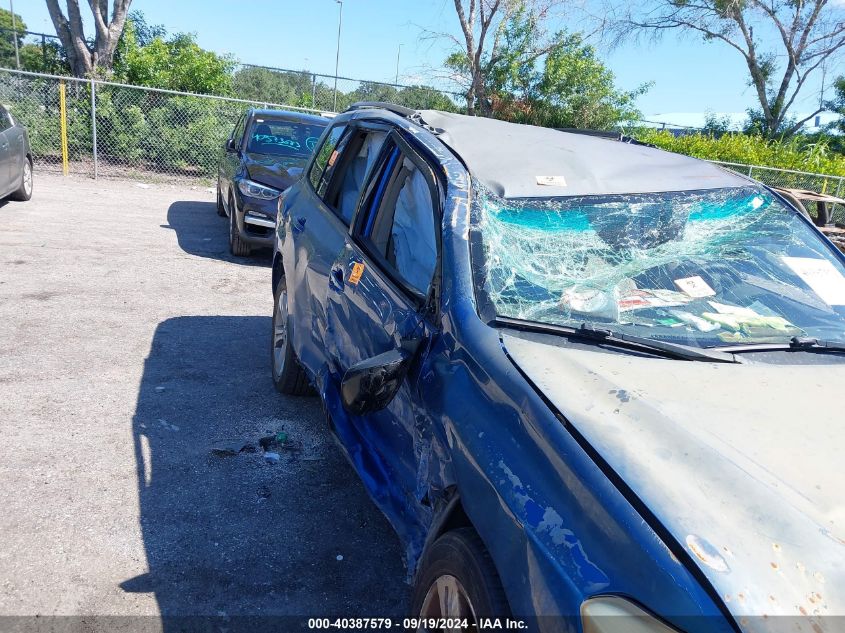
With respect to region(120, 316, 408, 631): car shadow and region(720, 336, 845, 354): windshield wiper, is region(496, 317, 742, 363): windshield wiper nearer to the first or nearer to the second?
region(720, 336, 845, 354): windshield wiper

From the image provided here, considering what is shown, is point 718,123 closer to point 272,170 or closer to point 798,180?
point 798,180

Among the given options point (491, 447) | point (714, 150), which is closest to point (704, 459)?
point (491, 447)

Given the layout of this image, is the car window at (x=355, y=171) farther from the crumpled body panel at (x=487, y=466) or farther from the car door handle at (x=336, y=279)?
the crumpled body panel at (x=487, y=466)

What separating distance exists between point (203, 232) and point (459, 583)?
909cm

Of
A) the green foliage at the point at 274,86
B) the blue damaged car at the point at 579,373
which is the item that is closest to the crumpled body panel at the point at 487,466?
the blue damaged car at the point at 579,373

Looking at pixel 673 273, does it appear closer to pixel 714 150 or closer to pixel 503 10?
pixel 503 10

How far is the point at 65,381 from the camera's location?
4.61 meters

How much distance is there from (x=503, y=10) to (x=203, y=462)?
56.1 ft

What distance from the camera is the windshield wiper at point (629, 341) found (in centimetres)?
228

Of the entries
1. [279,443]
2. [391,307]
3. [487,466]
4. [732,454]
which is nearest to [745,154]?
[279,443]

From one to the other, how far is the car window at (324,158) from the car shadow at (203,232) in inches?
170

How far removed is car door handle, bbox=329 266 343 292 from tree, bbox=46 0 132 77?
579 inches

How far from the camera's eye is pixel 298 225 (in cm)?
429

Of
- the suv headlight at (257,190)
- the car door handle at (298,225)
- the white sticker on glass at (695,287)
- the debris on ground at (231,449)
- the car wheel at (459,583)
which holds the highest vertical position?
the white sticker on glass at (695,287)
